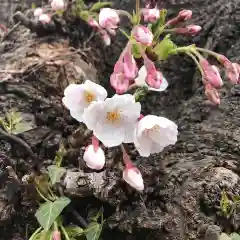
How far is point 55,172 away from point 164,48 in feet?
1.31

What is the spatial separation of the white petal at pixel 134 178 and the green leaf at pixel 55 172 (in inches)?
7.8

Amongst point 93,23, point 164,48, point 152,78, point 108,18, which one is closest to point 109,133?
point 152,78

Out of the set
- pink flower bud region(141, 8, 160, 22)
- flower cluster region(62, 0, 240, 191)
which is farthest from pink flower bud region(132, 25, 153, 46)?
pink flower bud region(141, 8, 160, 22)

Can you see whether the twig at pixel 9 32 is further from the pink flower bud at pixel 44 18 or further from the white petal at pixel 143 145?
the white petal at pixel 143 145

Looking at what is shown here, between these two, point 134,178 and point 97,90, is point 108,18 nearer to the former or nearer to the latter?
point 97,90

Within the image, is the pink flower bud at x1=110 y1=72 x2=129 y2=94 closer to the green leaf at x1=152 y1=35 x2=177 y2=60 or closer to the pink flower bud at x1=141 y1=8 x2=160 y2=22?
the green leaf at x1=152 y1=35 x2=177 y2=60

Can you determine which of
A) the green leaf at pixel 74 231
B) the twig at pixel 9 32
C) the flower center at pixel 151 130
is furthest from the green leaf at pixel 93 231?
the twig at pixel 9 32

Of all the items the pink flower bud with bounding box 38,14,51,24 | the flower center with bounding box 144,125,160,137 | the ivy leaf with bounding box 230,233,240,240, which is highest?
the flower center with bounding box 144,125,160,137

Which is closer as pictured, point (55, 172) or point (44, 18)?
point (55, 172)

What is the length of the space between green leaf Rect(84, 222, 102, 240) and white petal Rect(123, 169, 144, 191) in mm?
145

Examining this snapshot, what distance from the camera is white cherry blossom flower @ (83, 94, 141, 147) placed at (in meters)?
1.02

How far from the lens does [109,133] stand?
105cm

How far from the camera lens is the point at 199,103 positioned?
4.56 feet

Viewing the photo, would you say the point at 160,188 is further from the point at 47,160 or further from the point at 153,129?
the point at 47,160
